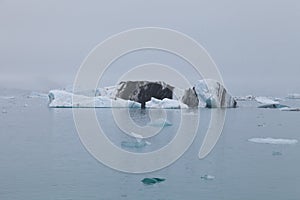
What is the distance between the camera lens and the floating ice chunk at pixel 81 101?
2453 cm

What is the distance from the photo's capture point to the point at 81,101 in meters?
24.6

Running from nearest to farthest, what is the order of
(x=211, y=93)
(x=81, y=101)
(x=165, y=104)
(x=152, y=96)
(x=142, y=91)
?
(x=211, y=93) → (x=81, y=101) → (x=165, y=104) → (x=142, y=91) → (x=152, y=96)

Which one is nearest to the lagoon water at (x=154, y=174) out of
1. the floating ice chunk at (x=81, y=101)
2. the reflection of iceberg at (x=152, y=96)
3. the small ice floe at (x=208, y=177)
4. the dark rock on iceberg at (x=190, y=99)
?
the small ice floe at (x=208, y=177)

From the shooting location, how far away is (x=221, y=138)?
1229cm

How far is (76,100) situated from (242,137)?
536 inches

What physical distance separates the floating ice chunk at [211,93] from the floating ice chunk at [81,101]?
175 inches

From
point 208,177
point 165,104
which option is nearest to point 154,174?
point 208,177

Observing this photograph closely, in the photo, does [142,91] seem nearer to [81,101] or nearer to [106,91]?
[106,91]

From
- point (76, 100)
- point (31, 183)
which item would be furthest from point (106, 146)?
point (76, 100)

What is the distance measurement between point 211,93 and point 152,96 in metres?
5.00

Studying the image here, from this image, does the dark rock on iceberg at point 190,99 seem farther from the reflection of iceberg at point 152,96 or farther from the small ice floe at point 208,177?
the small ice floe at point 208,177

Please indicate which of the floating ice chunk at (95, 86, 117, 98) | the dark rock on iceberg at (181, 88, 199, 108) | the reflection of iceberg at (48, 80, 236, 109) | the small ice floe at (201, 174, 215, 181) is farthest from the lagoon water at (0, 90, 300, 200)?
the floating ice chunk at (95, 86, 117, 98)

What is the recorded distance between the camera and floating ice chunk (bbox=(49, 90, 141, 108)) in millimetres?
24527

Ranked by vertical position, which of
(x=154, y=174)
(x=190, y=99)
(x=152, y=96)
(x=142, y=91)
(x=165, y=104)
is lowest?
(x=154, y=174)
